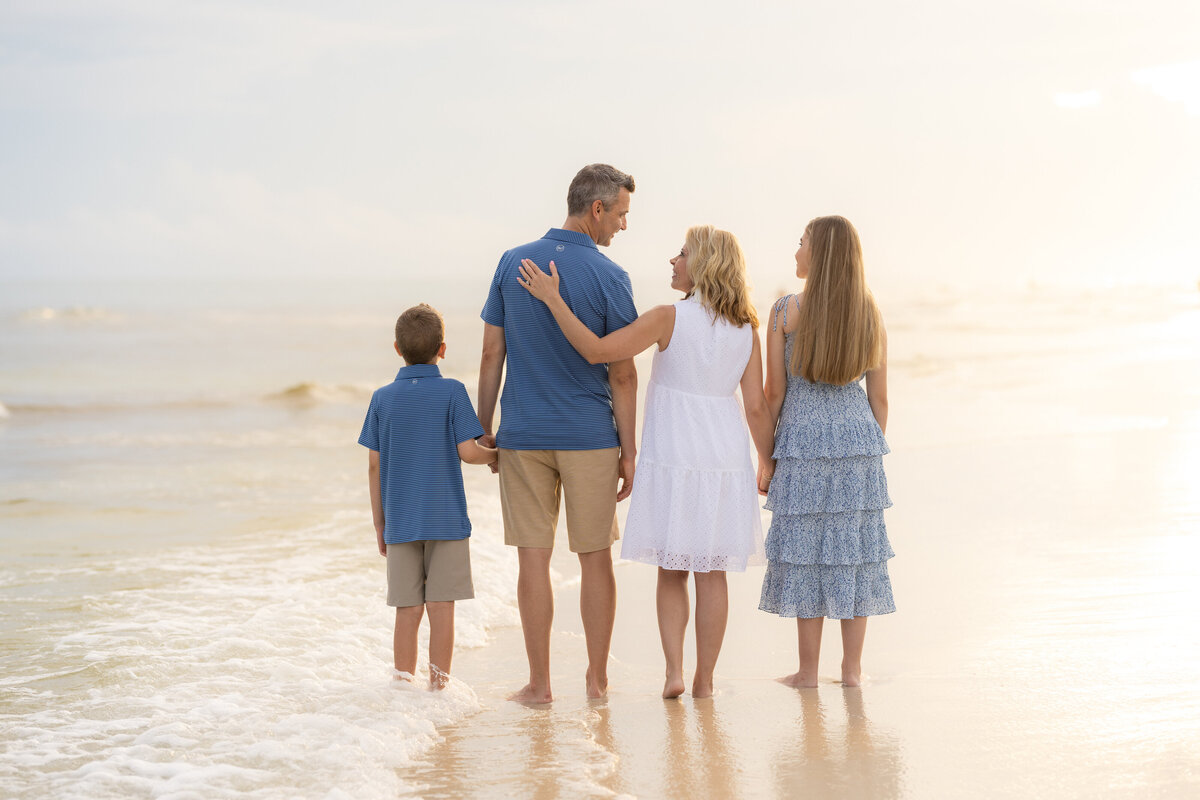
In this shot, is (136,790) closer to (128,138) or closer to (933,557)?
(933,557)

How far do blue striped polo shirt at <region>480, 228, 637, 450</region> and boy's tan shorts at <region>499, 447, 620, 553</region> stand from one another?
0.05 m

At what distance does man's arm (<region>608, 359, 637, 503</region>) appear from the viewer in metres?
3.86

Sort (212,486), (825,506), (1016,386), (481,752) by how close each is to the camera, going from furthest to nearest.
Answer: (1016,386), (212,486), (825,506), (481,752)

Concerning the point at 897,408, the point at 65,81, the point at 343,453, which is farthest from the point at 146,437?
the point at 65,81

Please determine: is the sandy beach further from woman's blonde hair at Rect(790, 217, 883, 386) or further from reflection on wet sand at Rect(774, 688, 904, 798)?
woman's blonde hair at Rect(790, 217, 883, 386)

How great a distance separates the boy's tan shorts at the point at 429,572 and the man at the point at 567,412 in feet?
0.69

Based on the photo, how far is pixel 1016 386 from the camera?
1650 cm

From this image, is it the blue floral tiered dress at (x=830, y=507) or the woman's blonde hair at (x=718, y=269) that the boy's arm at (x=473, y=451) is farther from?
the blue floral tiered dress at (x=830, y=507)

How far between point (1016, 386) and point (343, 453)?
34.5 ft

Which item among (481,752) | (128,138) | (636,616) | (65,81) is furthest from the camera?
(128,138)

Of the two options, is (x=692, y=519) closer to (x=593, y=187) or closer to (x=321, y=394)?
(x=593, y=187)

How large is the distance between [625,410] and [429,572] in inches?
36.8

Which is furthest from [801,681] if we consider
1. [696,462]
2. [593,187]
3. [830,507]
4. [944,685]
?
[593,187]

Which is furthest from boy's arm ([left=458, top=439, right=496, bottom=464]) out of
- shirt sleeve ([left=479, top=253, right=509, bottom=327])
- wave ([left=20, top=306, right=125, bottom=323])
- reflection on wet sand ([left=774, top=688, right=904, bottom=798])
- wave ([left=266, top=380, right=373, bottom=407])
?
wave ([left=20, top=306, right=125, bottom=323])
